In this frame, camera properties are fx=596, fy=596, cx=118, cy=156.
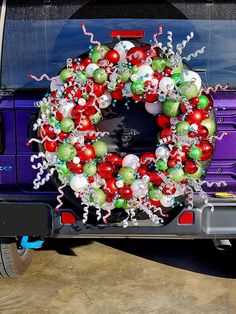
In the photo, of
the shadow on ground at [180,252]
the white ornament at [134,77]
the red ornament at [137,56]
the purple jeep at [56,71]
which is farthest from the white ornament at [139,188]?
the shadow on ground at [180,252]

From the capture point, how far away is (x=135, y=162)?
349 cm

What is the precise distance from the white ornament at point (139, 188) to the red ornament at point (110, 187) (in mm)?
109

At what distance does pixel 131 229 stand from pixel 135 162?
A: 0.50 m

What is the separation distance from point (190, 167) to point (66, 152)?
721 millimetres

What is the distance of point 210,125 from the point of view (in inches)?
138

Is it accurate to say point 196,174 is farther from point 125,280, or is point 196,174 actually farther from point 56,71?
point 125,280

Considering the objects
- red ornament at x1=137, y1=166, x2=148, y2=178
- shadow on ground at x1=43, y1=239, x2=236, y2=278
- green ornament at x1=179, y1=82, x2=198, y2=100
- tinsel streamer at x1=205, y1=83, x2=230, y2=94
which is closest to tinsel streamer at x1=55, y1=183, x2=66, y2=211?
red ornament at x1=137, y1=166, x2=148, y2=178

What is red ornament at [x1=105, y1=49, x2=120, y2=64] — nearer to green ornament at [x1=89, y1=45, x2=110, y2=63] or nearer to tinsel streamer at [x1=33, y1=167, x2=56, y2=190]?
green ornament at [x1=89, y1=45, x2=110, y2=63]

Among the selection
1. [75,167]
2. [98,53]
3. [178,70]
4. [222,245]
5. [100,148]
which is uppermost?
[98,53]

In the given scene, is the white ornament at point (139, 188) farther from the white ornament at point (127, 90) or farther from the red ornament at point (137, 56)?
the red ornament at point (137, 56)

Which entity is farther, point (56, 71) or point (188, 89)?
point (56, 71)

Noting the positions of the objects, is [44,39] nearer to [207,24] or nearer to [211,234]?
[207,24]

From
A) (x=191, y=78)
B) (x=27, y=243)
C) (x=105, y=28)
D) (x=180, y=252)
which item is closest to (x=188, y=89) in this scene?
(x=191, y=78)

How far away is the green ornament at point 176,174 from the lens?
A: 11.3 feet
